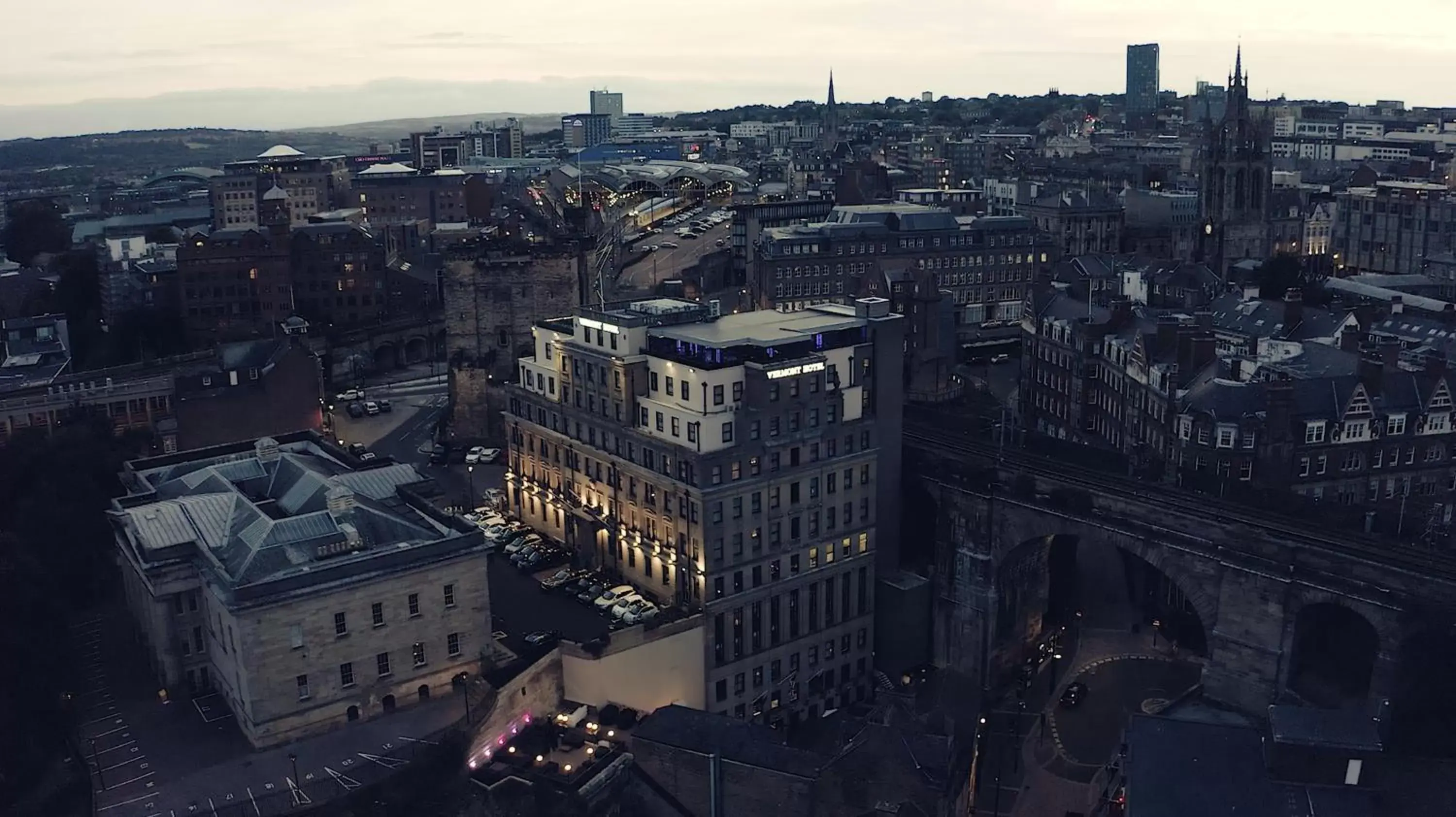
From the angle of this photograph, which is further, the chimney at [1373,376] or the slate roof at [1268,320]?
the slate roof at [1268,320]

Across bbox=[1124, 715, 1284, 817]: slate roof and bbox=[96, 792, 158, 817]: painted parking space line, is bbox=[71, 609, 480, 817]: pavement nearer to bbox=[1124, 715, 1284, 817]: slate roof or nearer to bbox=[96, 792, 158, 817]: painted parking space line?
bbox=[96, 792, 158, 817]: painted parking space line

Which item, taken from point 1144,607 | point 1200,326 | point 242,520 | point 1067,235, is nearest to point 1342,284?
point 1067,235

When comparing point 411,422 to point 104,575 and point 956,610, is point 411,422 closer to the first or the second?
point 104,575

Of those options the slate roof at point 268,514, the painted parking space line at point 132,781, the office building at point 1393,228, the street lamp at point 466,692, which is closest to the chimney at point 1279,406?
the slate roof at point 268,514

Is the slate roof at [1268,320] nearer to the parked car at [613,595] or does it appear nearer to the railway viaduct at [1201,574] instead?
the railway viaduct at [1201,574]

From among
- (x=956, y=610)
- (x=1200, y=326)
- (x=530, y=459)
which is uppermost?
(x=1200, y=326)
